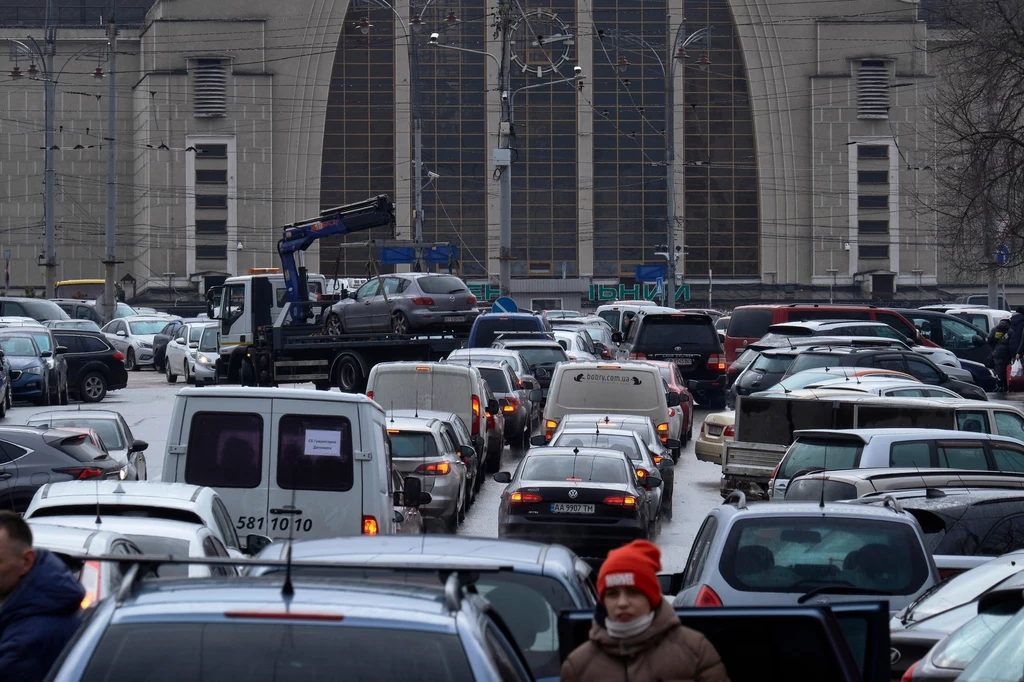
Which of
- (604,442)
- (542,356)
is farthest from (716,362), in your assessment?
(604,442)

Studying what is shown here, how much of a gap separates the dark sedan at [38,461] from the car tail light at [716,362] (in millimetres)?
17673

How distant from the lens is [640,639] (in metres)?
4.53

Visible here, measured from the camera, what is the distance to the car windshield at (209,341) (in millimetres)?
38844

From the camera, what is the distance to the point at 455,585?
4.00 meters

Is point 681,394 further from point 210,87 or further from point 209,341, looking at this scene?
point 210,87

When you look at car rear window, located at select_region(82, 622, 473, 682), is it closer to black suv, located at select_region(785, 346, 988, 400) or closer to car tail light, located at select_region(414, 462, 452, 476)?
car tail light, located at select_region(414, 462, 452, 476)

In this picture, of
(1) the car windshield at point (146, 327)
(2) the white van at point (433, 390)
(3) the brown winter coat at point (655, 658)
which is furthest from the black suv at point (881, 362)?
(1) the car windshield at point (146, 327)

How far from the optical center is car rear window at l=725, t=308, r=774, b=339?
35625 mm

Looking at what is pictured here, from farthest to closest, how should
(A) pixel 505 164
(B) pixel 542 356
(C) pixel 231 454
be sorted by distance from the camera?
(A) pixel 505 164 → (B) pixel 542 356 → (C) pixel 231 454

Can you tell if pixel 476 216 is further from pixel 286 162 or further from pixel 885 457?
pixel 885 457

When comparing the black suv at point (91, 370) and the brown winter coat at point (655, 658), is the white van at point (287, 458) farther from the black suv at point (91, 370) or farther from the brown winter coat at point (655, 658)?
the black suv at point (91, 370)

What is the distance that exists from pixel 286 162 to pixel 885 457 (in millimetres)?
68691

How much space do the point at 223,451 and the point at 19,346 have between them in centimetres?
2161

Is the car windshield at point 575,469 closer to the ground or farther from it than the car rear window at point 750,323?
closer to the ground
